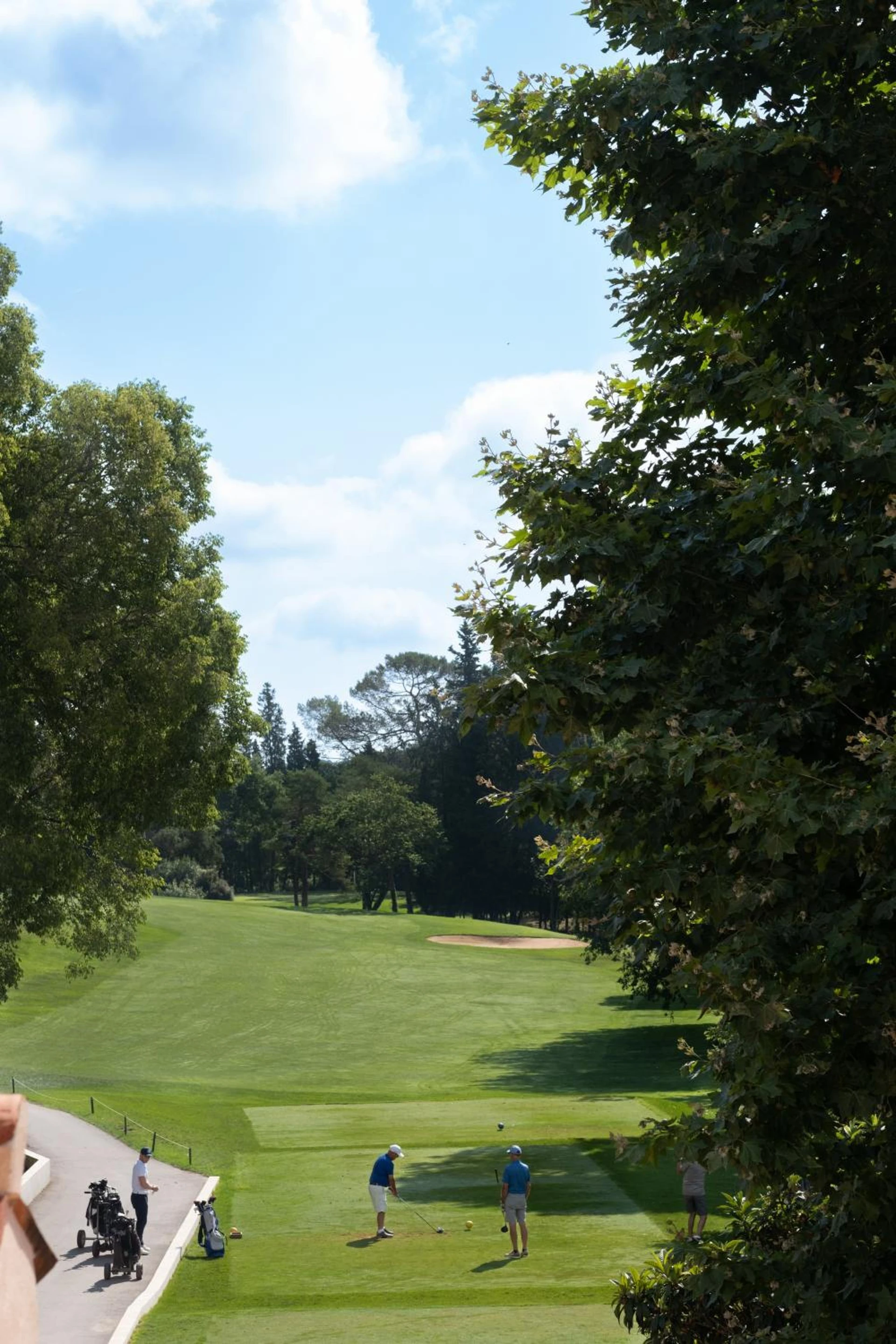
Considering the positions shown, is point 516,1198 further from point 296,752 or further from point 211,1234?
point 296,752

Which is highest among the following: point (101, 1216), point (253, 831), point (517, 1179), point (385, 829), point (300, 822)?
point (300, 822)

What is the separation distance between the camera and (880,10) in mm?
10102

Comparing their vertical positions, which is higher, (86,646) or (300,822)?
Result: (300,822)

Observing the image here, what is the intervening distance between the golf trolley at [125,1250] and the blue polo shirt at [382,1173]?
4.22 meters

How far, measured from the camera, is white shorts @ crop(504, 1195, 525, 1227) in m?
20.5

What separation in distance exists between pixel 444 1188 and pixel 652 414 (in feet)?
65.6

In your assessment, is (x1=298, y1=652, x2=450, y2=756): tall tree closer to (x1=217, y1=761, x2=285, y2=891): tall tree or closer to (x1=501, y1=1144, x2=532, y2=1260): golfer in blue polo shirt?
(x1=217, y1=761, x2=285, y2=891): tall tree

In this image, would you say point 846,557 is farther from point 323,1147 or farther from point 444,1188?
point 323,1147

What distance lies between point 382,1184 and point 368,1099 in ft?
60.8

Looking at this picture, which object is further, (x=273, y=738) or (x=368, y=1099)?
(x=273, y=738)

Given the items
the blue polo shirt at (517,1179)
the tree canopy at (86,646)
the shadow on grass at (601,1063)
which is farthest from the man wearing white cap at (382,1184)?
the shadow on grass at (601,1063)

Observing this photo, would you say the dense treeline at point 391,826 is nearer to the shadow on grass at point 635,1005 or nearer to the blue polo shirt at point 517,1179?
the shadow on grass at point 635,1005

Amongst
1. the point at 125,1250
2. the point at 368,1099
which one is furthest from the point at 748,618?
the point at 368,1099

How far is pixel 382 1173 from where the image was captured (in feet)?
73.2
